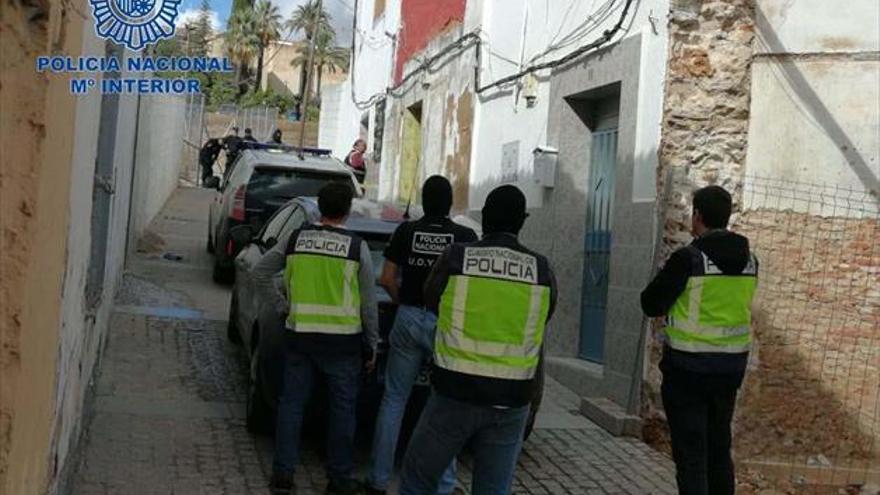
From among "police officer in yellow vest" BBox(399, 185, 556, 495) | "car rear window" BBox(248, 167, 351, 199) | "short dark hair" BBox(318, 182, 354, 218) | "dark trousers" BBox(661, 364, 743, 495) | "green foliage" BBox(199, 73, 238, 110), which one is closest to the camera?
"police officer in yellow vest" BBox(399, 185, 556, 495)

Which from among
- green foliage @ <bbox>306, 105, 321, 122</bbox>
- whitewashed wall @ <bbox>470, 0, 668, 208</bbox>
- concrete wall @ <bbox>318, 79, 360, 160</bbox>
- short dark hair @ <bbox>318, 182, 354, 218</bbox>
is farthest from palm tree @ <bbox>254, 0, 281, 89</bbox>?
short dark hair @ <bbox>318, 182, 354, 218</bbox>

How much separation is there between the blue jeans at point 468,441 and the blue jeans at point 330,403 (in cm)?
118

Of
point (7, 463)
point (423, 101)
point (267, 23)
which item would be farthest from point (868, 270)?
point (267, 23)

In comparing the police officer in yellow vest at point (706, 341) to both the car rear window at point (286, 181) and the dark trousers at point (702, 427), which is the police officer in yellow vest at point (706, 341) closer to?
the dark trousers at point (702, 427)

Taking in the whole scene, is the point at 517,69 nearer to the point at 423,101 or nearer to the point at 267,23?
the point at 423,101

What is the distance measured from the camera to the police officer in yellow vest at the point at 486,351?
3941 mm

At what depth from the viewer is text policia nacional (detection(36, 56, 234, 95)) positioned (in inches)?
121

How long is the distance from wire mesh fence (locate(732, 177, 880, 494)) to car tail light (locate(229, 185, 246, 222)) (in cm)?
603

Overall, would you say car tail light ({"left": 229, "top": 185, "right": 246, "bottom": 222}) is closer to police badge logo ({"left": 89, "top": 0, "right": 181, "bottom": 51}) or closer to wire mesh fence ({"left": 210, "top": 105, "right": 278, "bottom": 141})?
police badge logo ({"left": 89, "top": 0, "right": 181, "bottom": 51})

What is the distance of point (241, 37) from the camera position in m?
57.5

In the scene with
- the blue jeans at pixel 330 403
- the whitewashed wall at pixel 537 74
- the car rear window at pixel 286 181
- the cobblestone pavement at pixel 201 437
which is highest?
the whitewashed wall at pixel 537 74

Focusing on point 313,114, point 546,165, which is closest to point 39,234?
point 546,165

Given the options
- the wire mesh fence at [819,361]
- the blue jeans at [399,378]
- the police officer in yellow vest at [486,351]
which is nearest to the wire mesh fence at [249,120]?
the wire mesh fence at [819,361]

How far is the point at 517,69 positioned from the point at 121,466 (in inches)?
285
